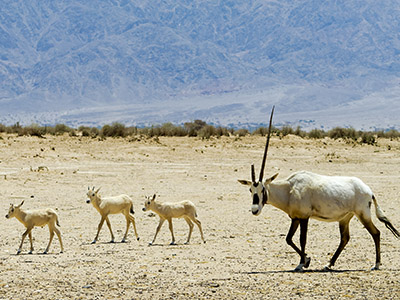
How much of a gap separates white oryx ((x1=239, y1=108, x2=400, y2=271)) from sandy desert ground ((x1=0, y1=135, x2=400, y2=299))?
26.0 inches

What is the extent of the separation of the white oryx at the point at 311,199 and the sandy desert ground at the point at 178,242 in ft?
2.16

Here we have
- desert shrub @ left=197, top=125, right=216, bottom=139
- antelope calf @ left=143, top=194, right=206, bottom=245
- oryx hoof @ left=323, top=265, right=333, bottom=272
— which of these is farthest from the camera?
desert shrub @ left=197, top=125, right=216, bottom=139

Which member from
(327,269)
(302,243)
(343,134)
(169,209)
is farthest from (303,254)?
(343,134)

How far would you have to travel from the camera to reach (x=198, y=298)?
988 cm

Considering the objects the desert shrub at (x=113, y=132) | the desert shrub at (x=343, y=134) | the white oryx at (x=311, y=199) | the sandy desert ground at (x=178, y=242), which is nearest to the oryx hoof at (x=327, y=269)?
the white oryx at (x=311, y=199)

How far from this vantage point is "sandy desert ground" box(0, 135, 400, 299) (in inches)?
411

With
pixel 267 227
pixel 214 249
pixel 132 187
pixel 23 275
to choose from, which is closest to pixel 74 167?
pixel 132 187

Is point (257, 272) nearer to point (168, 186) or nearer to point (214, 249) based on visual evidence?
point (214, 249)

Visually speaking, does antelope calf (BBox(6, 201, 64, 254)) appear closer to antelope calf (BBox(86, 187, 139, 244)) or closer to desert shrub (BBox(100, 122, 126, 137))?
antelope calf (BBox(86, 187, 139, 244))

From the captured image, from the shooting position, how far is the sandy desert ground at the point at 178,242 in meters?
10.4

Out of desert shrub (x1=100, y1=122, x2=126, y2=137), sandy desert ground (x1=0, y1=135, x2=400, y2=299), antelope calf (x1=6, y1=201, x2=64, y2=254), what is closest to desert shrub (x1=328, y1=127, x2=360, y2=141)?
desert shrub (x1=100, y1=122, x2=126, y2=137)

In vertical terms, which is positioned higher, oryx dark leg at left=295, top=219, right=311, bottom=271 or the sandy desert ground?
oryx dark leg at left=295, top=219, right=311, bottom=271

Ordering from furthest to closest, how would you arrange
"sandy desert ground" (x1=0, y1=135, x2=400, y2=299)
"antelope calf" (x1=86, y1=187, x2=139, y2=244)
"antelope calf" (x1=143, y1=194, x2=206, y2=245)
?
"antelope calf" (x1=86, y1=187, x2=139, y2=244) < "antelope calf" (x1=143, y1=194, x2=206, y2=245) < "sandy desert ground" (x1=0, y1=135, x2=400, y2=299)

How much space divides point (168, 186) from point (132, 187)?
1.31 m
